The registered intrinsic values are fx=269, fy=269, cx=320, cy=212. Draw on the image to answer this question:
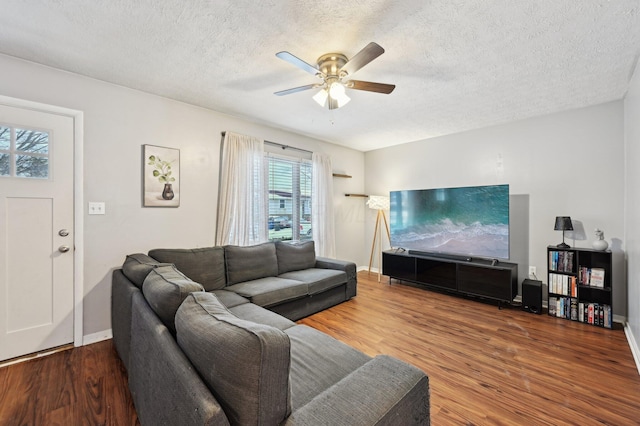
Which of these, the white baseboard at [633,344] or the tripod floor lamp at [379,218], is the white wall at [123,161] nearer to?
the tripod floor lamp at [379,218]

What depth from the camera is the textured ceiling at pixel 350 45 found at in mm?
1663

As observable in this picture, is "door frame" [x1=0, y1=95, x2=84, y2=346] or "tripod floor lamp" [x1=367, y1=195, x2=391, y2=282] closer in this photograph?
"door frame" [x1=0, y1=95, x2=84, y2=346]

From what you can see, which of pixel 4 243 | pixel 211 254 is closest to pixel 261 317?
pixel 211 254

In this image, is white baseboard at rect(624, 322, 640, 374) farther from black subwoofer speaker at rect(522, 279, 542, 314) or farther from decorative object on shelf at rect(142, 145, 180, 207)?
decorative object on shelf at rect(142, 145, 180, 207)

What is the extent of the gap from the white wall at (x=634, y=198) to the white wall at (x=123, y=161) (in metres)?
4.07

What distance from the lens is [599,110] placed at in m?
3.10

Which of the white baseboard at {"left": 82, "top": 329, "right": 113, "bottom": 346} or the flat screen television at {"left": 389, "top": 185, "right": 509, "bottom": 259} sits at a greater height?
the flat screen television at {"left": 389, "top": 185, "right": 509, "bottom": 259}

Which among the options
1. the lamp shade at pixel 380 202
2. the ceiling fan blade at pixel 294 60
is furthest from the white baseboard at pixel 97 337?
the lamp shade at pixel 380 202

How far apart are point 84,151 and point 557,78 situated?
14.5ft

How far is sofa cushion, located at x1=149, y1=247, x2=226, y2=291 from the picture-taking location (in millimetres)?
2703

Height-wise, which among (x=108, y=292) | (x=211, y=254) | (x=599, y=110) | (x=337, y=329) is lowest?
(x=337, y=329)

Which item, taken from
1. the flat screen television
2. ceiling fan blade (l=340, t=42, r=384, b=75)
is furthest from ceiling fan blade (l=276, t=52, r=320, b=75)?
the flat screen television

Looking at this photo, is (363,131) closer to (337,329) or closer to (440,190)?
(440,190)

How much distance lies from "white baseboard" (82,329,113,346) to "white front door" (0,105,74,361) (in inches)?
4.3
